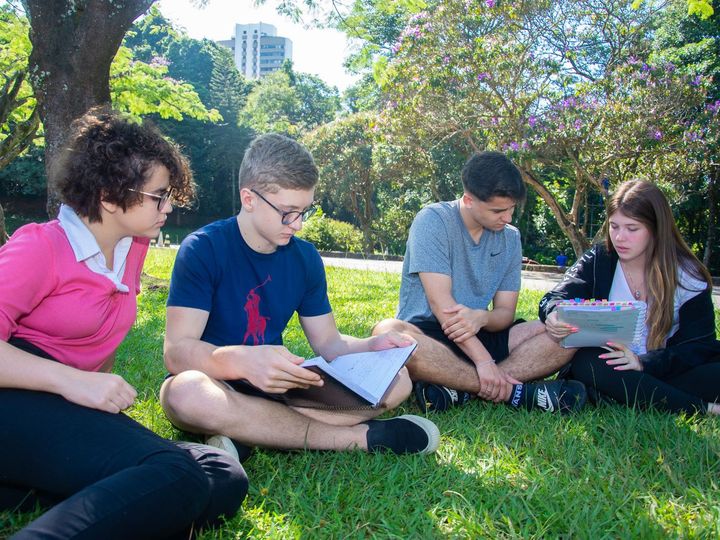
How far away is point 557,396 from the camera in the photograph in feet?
10.3

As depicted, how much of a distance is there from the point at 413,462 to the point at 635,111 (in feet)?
33.8

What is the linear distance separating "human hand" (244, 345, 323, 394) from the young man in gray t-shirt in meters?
1.04

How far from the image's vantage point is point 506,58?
38.1 ft

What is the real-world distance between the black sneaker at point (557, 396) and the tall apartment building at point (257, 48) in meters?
137

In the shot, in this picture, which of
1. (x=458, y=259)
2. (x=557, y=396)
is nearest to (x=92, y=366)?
(x=458, y=259)

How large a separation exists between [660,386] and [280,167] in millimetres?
1993

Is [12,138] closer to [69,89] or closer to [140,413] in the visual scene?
[69,89]

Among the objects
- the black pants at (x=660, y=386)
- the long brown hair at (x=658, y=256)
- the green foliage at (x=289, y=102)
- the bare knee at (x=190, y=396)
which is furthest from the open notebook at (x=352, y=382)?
the green foliage at (x=289, y=102)

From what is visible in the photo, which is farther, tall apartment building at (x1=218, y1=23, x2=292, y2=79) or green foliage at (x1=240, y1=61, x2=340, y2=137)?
tall apartment building at (x1=218, y1=23, x2=292, y2=79)

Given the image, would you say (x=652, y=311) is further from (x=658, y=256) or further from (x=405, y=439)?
(x=405, y=439)

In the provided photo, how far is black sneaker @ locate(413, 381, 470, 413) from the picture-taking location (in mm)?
3119

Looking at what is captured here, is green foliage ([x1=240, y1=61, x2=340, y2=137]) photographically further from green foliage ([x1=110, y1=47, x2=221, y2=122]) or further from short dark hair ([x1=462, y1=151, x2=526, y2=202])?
short dark hair ([x1=462, y1=151, x2=526, y2=202])

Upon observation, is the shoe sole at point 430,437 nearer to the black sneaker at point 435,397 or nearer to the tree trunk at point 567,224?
the black sneaker at point 435,397

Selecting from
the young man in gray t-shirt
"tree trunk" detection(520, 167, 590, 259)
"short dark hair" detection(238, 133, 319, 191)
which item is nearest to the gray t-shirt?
the young man in gray t-shirt
